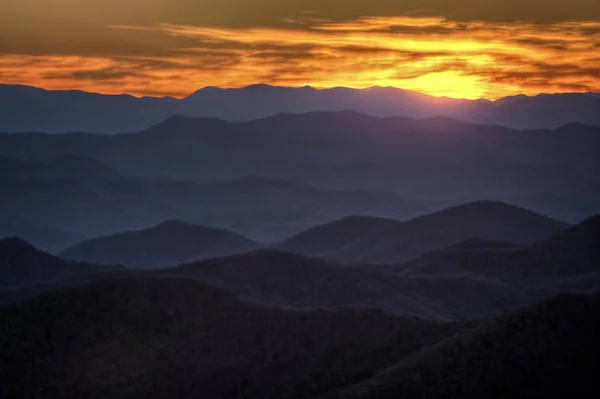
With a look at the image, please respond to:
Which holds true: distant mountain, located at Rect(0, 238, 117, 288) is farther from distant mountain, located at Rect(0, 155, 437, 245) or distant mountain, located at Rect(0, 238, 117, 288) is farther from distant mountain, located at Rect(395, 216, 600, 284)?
distant mountain, located at Rect(0, 155, 437, 245)

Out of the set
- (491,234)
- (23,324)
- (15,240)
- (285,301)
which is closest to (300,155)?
(491,234)

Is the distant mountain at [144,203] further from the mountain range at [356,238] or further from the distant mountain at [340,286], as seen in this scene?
the distant mountain at [340,286]

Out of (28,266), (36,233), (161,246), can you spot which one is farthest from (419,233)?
(36,233)

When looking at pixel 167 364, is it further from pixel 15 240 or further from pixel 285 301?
pixel 15 240

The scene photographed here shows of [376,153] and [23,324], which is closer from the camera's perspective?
[23,324]

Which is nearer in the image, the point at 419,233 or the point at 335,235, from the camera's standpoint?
the point at 419,233

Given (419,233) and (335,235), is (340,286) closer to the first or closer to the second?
(419,233)
